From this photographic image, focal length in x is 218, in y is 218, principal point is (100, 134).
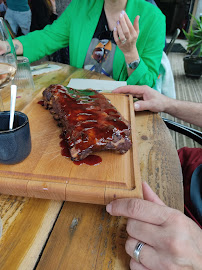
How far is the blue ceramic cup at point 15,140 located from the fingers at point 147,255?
473 millimetres

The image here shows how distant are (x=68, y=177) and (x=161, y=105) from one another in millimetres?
840

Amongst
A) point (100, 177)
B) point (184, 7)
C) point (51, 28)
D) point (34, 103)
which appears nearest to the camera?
point (100, 177)

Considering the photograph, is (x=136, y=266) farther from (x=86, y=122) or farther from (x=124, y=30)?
(x=124, y=30)

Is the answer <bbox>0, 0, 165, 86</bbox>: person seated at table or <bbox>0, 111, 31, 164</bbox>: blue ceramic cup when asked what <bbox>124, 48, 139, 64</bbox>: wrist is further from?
<bbox>0, 111, 31, 164</bbox>: blue ceramic cup

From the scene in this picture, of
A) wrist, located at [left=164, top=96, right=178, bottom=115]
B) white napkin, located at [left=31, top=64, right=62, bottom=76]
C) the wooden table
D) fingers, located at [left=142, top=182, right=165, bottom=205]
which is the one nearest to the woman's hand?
wrist, located at [left=164, top=96, right=178, bottom=115]

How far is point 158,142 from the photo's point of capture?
1.09 metres

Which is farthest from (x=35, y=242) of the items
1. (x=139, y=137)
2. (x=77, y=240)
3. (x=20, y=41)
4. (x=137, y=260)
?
(x=20, y=41)

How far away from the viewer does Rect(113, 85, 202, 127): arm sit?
4.33ft

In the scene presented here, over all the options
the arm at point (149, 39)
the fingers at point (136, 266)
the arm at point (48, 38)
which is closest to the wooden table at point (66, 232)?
the fingers at point (136, 266)

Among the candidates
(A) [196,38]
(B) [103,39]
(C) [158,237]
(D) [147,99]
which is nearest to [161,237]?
(C) [158,237]

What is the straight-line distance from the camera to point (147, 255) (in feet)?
1.90

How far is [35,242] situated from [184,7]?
11.4 meters

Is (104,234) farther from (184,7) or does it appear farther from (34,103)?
(184,7)

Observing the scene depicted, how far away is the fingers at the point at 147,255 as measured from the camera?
0.57 m
